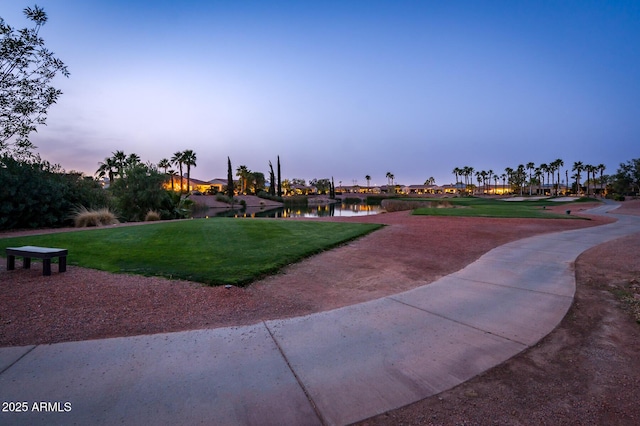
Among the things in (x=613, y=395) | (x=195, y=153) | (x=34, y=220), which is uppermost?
(x=195, y=153)

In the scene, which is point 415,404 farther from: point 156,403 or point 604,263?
point 604,263

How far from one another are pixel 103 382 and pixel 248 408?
1.53 m

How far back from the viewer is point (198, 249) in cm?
950

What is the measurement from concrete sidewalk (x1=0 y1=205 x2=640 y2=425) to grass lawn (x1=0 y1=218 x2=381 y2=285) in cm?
264

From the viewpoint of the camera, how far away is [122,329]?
441cm

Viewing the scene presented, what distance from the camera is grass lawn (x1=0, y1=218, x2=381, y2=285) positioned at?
7.24m

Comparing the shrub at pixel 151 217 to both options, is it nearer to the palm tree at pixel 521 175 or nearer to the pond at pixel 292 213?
the pond at pixel 292 213

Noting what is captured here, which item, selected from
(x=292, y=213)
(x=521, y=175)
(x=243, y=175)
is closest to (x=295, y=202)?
(x=243, y=175)

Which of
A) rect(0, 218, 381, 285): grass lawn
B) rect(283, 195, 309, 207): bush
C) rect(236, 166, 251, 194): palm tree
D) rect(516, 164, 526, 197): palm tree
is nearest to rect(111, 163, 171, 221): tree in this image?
rect(0, 218, 381, 285): grass lawn

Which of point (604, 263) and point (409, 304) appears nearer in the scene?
point (409, 304)

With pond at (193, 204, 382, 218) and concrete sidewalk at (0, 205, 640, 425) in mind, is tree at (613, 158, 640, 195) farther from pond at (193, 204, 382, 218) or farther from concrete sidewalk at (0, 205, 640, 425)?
concrete sidewalk at (0, 205, 640, 425)

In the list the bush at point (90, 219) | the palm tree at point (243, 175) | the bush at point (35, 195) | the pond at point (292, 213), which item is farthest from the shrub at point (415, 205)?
the palm tree at point (243, 175)

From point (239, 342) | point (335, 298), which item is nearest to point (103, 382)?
point (239, 342)

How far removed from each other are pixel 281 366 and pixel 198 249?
6926 mm
